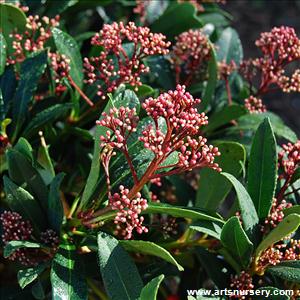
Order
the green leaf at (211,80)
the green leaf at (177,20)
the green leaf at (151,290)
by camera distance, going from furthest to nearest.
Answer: the green leaf at (177,20) → the green leaf at (211,80) → the green leaf at (151,290)

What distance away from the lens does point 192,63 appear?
1744 mm

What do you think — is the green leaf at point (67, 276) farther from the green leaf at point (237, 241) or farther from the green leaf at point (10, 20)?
the green leaf at point (10, 20)

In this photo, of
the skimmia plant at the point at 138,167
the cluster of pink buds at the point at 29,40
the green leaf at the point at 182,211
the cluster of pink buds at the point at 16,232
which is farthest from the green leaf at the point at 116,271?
the cluster of pink buds at the point at 29,40

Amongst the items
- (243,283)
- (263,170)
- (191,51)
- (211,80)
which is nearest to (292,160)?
(263,170)

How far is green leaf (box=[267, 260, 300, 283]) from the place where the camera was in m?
1.28

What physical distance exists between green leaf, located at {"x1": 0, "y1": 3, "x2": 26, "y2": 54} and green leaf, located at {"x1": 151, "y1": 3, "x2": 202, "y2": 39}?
452 mm

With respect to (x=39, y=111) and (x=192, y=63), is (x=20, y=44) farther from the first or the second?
(x=192, y=63)

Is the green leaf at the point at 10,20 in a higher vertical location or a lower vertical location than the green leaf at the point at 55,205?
higher

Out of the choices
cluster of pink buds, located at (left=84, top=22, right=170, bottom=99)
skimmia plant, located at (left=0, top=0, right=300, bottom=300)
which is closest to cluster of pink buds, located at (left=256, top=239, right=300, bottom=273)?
skimmia plant, located at (left=0, top=0, right=300, bottom=300)

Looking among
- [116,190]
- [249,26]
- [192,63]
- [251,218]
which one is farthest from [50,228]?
[249,26]

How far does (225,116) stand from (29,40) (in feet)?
1.84

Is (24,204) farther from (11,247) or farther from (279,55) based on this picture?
(279,55)

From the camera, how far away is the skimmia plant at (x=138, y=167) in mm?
1247

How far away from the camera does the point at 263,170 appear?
140 cm
